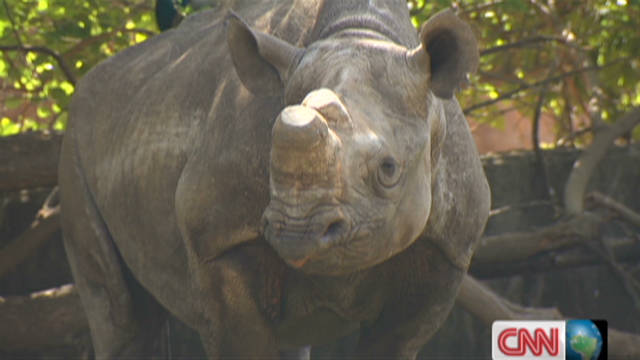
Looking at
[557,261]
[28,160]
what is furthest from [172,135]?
[557,261]

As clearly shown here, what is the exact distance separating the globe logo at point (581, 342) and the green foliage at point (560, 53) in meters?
2.63

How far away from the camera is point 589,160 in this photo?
6.95m

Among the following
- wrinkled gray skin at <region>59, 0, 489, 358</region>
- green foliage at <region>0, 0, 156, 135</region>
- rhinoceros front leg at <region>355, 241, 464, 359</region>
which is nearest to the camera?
wrinkled gray skin at <region>59, 0, 489, 358</region>

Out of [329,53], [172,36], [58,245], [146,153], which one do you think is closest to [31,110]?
[58,245]

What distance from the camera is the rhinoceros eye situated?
10.0 feet

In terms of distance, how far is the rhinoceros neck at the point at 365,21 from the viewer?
12.0ft

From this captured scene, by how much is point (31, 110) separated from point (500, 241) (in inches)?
151

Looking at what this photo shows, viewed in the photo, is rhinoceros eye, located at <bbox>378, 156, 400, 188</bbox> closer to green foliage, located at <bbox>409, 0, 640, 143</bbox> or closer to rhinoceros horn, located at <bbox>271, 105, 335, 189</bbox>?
rhinoceros horn, located at <bbox>271, 105, 335, 189</bbox>

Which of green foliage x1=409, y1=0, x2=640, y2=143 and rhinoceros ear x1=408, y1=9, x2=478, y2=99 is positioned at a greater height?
rhinoceros ear x1=408, y1=9, x2=478, y2=99

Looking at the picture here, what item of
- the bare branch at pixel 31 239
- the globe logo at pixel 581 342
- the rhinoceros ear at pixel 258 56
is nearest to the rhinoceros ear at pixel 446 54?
the rhinoceros ear at pixel 258 56

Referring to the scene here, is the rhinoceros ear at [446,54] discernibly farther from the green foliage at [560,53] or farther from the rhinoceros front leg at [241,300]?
the green foliage at [560,53]

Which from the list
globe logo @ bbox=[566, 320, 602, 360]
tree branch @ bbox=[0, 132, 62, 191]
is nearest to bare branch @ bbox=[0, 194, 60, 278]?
tree branch @ bbox=[0, 132, 62, 191]

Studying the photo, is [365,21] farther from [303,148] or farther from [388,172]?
[303,148]

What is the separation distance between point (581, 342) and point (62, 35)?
330cm
